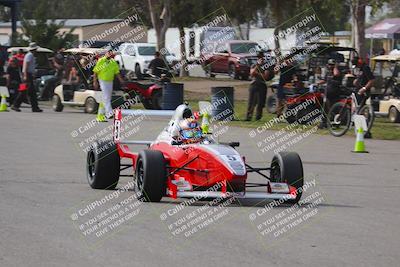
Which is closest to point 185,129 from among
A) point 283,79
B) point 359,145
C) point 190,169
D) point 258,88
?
point 190,169

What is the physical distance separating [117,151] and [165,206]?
66.4 inches

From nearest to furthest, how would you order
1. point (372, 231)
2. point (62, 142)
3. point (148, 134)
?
point (372, 231) → point (62, 142) → point (148, 134)

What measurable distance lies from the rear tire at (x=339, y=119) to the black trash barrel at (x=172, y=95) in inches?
248

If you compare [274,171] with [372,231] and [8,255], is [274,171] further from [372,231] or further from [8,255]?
[8,255]

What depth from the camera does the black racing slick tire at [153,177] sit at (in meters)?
11.5

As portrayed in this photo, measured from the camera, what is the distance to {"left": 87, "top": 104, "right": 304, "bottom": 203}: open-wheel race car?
11.5 m

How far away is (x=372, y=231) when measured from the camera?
10.1 meters

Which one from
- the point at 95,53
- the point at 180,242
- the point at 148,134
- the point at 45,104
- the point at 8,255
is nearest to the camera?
the point at 8,255

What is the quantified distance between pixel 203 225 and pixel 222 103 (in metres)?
16.9

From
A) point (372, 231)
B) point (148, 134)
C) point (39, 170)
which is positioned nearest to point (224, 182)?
point (372, 231)

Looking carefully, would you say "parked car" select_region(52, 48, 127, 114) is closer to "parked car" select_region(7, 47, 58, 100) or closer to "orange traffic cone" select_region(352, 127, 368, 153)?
"parked car" select_region(7, 47, 58, 100)

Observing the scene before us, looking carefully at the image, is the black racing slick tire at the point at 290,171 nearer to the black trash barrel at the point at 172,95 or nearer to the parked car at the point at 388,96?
the parked car at the point at 388,96

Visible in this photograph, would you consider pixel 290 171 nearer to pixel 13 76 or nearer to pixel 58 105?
pixel 58 105

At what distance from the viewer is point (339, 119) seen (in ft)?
72.6
